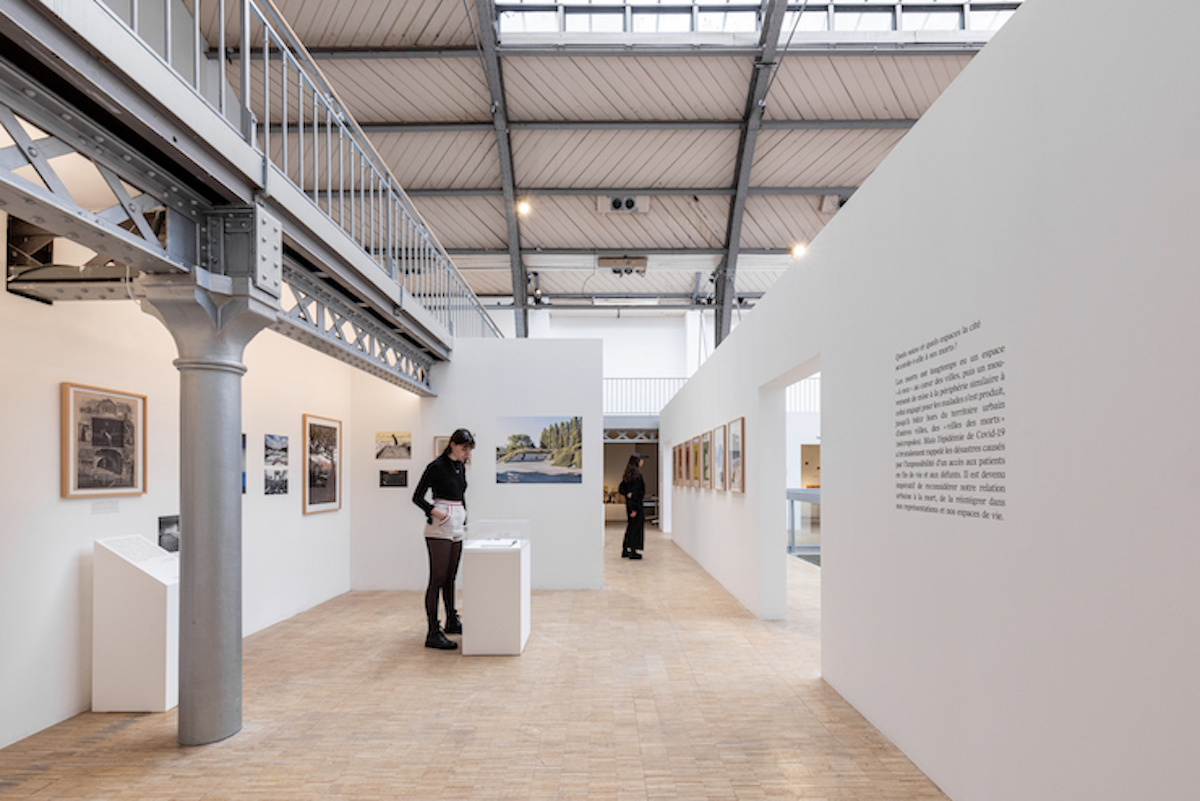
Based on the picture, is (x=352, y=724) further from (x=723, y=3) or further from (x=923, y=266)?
(x=723, y=3)

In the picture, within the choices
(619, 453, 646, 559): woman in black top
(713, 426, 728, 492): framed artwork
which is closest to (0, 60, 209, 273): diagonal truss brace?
(713, 426, 728, 492): framed artwork

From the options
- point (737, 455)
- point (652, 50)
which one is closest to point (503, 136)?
point (652, 50)

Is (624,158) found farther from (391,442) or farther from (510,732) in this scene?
(510,732)

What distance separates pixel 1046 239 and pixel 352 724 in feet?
15.4

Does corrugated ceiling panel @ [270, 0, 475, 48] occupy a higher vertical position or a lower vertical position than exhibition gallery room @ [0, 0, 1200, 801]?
higher

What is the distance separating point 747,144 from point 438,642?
9855 mm

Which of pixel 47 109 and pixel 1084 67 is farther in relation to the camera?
pixel 47 109

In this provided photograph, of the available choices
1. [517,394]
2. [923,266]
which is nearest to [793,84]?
[517,394]

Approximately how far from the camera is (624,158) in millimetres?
13758

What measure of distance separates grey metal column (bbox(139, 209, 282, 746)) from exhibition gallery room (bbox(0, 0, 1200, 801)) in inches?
0.9

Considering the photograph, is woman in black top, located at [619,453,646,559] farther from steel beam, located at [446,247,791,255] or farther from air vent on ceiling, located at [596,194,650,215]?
air vent on ceiling, located at [596,194,650,215]

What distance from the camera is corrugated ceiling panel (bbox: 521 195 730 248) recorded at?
579 inches

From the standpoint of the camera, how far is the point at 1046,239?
2.95 m

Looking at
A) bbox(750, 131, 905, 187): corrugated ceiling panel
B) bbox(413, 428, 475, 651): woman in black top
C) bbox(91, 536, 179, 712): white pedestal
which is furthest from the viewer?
bbox(750, 131, 905, 187): corrugated ceiling panel
